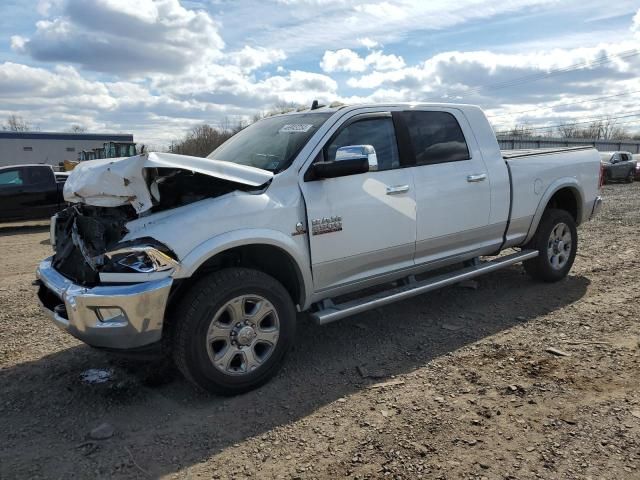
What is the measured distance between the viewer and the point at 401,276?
4.55 metres

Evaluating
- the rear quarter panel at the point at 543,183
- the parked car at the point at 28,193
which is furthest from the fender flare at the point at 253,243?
the parked car at the point at 28,193

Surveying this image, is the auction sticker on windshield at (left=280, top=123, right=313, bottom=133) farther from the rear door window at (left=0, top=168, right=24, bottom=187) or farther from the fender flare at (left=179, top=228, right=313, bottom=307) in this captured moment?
the rear door window at (left=0, top=168, right=24, bottom=187)

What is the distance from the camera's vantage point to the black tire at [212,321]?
3.28 meters

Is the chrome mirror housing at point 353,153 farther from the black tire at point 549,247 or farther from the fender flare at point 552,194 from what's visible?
the black tire at point 549,247

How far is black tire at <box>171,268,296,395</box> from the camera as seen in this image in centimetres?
328

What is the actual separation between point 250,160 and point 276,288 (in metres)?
1.26

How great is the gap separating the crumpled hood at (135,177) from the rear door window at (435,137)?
5.14 feet

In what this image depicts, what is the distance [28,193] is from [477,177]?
10.9 metres

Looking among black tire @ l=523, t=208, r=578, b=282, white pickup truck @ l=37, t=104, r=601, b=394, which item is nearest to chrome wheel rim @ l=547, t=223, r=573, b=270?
black tire @ l=523, t=208, r=578, b=282

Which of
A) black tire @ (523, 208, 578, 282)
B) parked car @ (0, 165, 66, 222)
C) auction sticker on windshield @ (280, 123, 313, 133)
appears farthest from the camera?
parked car @ (0, 165, 66, 222)

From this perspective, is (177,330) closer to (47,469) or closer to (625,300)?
(47,469)

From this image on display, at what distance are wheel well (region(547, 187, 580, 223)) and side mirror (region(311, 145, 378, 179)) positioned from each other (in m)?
3.25

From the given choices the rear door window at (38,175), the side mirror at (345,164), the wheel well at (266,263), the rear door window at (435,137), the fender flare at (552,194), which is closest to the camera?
the wheel well at (266,263)

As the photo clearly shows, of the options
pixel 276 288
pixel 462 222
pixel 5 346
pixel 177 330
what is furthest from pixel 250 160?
pixel 5 346
